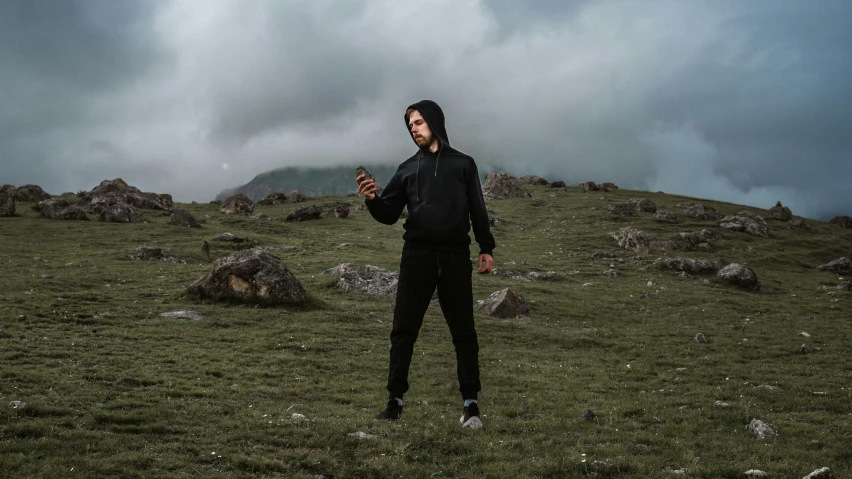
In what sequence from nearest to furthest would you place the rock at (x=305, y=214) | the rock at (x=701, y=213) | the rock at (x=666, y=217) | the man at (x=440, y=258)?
1. the man at (x=440, y=258)
2. the rock at (x=305, y=214)
3. the rock at (x=666, y=217)
4. the rock at (x=701, y=213)

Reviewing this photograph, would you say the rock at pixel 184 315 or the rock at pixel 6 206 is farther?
the rock at pixel 6 206

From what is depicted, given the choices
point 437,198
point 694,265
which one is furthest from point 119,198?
point 437,198

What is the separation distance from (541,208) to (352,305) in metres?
51.1

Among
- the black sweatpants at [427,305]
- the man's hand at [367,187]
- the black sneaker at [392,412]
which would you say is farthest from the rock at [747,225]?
the man's hand at [367,187]

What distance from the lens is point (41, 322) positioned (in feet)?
56.4

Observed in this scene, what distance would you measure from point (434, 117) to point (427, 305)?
3037mm

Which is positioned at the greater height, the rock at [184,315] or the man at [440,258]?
the man at [440,258]

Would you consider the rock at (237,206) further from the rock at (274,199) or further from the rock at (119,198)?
the rock at (274,199)

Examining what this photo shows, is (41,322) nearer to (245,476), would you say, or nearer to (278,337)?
(278,337)

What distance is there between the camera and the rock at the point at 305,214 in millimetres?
58019

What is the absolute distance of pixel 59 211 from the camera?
4894 cm

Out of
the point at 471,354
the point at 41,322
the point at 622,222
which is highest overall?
the point at 622,222

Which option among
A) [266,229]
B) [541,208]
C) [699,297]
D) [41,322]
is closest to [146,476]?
[41,322]

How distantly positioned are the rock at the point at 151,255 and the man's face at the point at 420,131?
88.8ft
